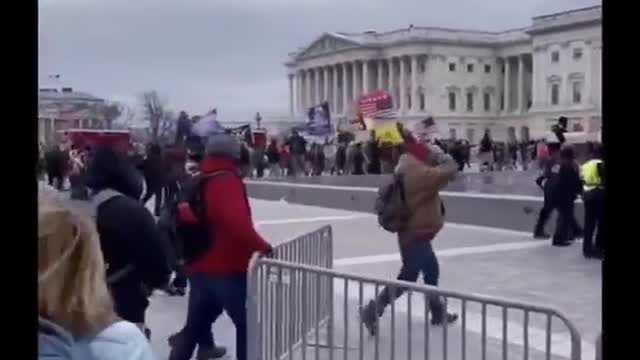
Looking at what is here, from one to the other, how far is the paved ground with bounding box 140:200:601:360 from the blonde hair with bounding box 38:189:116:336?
86.4 inches

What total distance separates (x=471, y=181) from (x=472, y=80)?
76658 mm

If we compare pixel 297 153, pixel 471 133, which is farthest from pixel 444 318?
pixel 471 133

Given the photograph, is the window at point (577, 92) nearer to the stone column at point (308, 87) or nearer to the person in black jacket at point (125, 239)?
the stone column at point (308, 87)

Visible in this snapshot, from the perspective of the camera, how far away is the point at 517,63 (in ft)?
311

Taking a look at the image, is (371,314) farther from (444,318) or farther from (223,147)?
(223,147)

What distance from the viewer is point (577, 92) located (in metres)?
80.0

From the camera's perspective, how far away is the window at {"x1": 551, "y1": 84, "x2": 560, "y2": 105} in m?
83.5

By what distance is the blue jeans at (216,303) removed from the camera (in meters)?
5.16

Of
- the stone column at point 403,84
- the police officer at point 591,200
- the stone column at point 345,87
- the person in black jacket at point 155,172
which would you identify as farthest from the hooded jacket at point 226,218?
the stone column at point 345,87

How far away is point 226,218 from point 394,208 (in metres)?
1.87

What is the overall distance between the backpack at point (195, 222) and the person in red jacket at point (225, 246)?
0.08 ft
